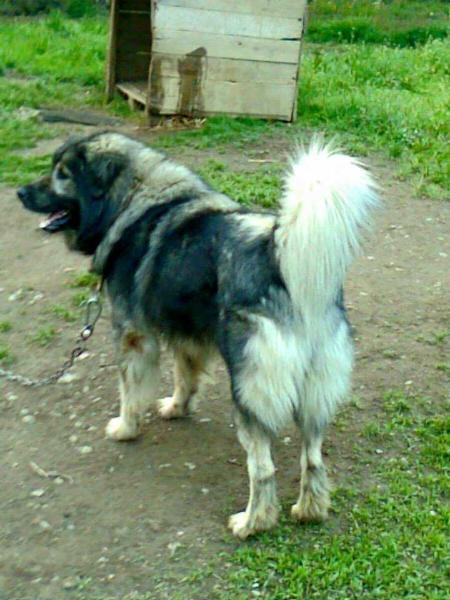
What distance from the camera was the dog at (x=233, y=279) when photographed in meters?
3.21

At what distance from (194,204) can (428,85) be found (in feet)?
22.9

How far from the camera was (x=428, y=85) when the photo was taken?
1020 centimetres

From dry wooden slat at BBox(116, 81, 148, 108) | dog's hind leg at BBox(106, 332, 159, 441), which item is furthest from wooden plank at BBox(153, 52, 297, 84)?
dog's hind leg at BBox(106, 332, 159, 441)

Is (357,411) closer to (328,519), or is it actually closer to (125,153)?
(328,519)

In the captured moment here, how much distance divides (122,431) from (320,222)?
1527 millimetres

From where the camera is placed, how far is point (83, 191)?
4059 millimetres

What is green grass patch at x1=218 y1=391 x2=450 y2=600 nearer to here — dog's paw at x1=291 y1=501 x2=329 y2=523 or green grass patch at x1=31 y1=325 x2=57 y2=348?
dog's paw at x1=291 y1=501 x2=329 y2=523

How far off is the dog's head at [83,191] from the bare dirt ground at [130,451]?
2.81 ft

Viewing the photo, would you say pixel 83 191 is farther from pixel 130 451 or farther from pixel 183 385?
pixel 130 451

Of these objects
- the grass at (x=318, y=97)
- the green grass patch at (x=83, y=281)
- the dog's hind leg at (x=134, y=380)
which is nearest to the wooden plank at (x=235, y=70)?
the grass at (x=318, y=97)

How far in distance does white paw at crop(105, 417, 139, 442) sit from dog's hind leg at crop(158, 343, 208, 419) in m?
0.24

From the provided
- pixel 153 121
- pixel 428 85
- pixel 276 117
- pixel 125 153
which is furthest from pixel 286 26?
pixel 125 153

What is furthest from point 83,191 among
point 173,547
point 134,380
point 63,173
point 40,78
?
point 40,78

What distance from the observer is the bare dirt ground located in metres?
3.42
